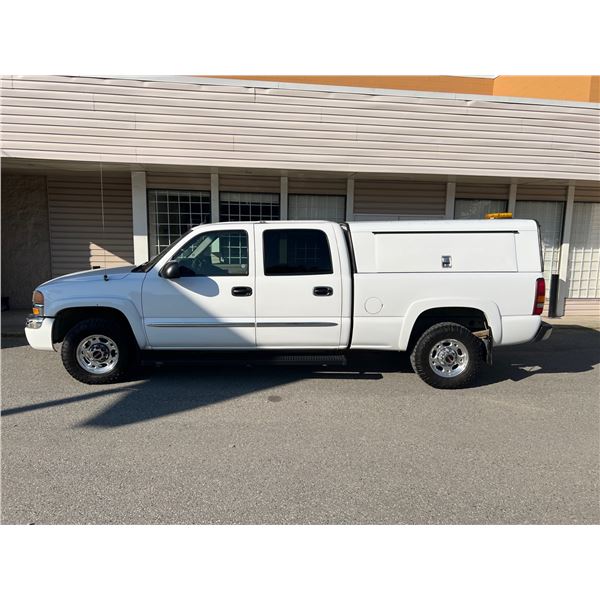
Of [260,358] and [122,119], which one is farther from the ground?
[122,119]

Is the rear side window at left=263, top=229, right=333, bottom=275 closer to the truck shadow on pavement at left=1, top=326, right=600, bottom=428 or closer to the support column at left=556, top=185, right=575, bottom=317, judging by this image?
the truck shadow on pavement at left=1, top=326, right=600, bottom=428

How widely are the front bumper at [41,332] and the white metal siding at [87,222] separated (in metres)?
4.45

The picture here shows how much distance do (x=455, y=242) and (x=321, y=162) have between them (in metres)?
3.40

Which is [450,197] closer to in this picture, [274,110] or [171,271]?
[274,110]

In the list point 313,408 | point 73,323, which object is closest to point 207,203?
point 73,323

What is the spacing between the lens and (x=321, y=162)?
7117mm

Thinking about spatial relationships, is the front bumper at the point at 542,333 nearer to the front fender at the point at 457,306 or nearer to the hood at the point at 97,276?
the front fender at the point at 457,306

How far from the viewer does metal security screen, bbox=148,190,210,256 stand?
27.6 feet

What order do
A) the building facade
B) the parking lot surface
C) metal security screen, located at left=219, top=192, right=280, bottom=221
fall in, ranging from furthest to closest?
metal security screen, located at left=219, top=192, right=280, bottom=221, the building facade, the parking lot surface

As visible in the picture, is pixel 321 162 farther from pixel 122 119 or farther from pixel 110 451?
pixel 110 451

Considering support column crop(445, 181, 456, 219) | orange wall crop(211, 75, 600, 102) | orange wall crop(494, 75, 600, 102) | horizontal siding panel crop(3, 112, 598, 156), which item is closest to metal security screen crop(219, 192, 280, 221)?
horizontal siding panel crop(3, 112, 598, 156)

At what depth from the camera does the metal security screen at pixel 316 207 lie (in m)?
8.67

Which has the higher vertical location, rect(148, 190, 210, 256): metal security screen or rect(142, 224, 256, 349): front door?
rect(148, 190, 210, 256): metal security screen

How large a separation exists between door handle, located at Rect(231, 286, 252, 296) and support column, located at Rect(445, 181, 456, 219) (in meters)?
6.15
